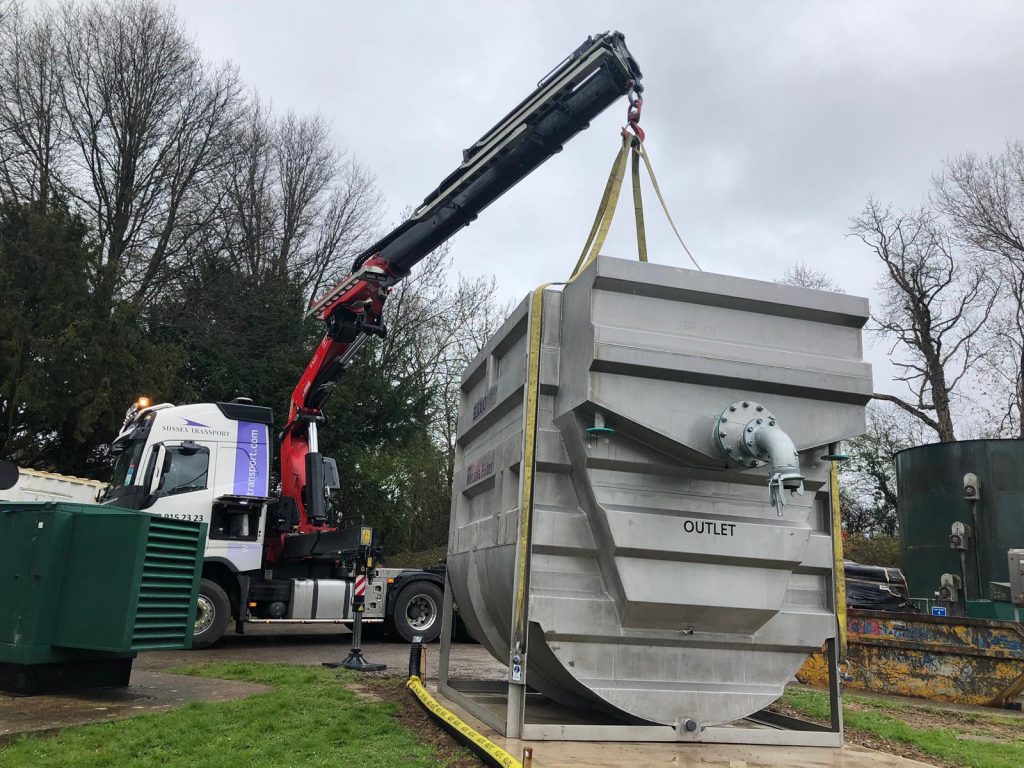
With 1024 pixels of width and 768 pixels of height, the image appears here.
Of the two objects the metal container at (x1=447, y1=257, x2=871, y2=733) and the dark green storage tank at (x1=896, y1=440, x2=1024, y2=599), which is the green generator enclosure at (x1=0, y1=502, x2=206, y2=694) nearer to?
the metal container at (x1=447, y1=257, x2=871, y2=733)

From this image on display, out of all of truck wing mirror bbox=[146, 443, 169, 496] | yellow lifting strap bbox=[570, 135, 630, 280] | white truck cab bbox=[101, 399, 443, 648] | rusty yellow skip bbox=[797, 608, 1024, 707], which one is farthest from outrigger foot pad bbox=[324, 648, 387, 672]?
yellow lifting strap bbox=[570, 135, 630, 280]

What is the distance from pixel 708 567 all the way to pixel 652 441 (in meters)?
0.79

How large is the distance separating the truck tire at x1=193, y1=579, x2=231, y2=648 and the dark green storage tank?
10.9m

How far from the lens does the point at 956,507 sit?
13023 mm

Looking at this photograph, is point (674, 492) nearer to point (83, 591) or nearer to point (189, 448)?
point (83, 591)

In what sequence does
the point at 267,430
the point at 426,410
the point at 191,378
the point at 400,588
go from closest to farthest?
the point at 267,430
the point at 400,588
the point at 191,378
the point at 426,410

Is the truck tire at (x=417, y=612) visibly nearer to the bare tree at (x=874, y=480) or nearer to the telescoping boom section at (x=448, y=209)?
the telescoping boom section at (x=448, y=209)

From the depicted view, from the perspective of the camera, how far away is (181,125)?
75.6 feet

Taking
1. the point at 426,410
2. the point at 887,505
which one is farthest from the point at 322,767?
the point at 887,505

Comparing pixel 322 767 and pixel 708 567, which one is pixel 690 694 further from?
pixel 322 767

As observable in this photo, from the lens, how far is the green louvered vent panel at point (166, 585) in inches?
279

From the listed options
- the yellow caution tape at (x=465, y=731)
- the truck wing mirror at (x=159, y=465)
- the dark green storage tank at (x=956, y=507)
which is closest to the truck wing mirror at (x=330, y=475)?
the truck wing mirror at (x=159, y=465)

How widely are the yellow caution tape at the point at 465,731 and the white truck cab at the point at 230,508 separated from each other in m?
5.93

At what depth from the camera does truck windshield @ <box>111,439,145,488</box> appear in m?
11.8
